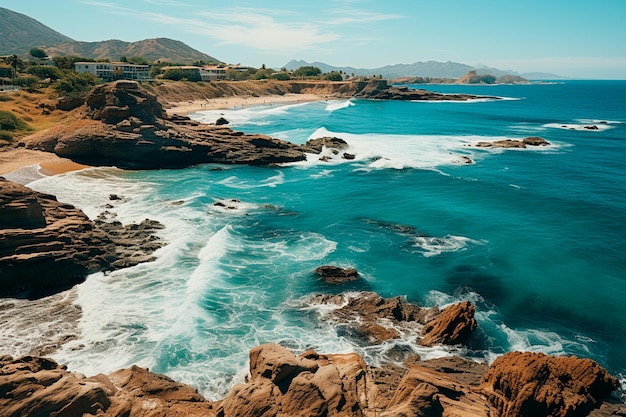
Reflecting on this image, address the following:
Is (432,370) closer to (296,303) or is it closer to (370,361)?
(370,361)

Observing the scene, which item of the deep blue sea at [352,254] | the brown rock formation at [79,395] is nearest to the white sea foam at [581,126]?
the deep blue sea at [352,254]

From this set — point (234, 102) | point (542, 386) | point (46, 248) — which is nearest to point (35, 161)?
point (46, 248)

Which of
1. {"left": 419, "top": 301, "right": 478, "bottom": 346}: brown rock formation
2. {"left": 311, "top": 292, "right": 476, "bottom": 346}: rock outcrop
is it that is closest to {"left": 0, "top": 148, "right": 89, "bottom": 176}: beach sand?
{"left": 311, "top": 292, "right": 476, "bottom": 346}: rock outcrop

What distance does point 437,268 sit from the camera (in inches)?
1127

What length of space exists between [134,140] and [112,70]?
7378cm

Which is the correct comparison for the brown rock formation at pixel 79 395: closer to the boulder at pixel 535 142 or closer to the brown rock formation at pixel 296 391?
the brown rock formation at pixel 296 391

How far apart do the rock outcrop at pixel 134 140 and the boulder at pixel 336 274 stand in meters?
→ 33.3

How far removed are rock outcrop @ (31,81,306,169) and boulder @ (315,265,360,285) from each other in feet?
109

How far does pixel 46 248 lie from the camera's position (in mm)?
24484

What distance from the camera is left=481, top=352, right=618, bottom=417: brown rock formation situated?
1367 cm

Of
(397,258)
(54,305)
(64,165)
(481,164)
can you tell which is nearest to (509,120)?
(481,164)

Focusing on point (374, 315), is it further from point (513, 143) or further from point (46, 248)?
point (513, 143)

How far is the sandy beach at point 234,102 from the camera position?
10481 cm

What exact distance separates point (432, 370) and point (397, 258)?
13.4 metres
